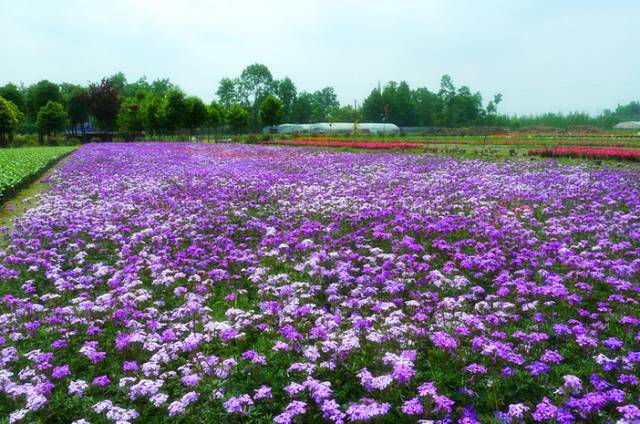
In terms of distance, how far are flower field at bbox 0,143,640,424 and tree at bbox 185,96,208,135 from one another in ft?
182

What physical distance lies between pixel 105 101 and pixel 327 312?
255 feet

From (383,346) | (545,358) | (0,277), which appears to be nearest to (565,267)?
(545,358)

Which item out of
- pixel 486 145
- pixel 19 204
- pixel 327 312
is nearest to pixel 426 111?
pixel 486 145

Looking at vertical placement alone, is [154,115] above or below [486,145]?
above

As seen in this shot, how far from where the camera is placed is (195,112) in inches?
2591

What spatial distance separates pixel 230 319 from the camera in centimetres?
566

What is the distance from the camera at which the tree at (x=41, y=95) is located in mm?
80125

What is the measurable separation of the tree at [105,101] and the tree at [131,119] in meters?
1.29

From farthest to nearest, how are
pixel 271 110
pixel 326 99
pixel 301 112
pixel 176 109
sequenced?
1. pixel 326 99
2. pixel 301 112
3. pixel 271 110
4. pixel 176 109

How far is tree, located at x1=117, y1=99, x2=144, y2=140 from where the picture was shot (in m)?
70.9

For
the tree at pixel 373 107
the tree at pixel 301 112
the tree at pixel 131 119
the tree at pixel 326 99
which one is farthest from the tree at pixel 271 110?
the tree at pixel 326 99

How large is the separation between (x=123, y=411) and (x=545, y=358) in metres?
3.75

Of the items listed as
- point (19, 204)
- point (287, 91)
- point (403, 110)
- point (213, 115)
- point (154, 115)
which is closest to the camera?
point (19, 204)

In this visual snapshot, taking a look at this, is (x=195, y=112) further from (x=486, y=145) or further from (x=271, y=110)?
(x=486, y=145)
